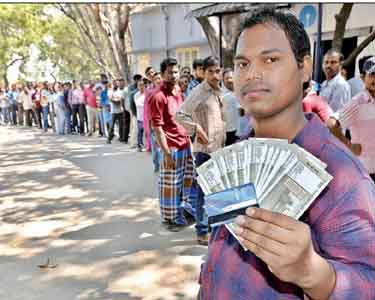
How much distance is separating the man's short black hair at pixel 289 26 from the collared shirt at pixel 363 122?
2010 millimetres

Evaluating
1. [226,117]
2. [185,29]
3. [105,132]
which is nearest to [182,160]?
[226,117]

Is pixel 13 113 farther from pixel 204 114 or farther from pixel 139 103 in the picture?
pixel 204 114

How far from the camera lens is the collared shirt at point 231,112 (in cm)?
394

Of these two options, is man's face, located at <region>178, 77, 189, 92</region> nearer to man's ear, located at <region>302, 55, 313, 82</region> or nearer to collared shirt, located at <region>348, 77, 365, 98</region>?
collared shirt, located at <region>348, 77, 365, 98</region>

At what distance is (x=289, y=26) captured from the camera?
0.97m

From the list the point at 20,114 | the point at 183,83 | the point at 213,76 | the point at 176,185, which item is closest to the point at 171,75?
the point at 213,76

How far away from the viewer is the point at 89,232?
4.34 meters

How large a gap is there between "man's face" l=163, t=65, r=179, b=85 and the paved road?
1.56 metres

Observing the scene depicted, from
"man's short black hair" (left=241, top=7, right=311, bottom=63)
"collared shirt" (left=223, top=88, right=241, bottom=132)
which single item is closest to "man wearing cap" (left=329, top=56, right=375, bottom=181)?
"collared shirt" (left=223, top=88, right=241, bottom=132)

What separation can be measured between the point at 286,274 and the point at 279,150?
0.23 meters

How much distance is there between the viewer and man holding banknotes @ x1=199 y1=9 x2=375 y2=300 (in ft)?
2.39

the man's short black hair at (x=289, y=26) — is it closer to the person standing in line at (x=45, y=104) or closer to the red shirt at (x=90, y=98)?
the red shirt at (x=90, y=98)

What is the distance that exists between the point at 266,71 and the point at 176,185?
3361 mm

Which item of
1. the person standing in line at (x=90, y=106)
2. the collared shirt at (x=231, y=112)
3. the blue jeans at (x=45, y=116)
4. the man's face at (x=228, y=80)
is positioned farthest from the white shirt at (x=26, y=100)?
the collared shirt at (x=231, y=112)
